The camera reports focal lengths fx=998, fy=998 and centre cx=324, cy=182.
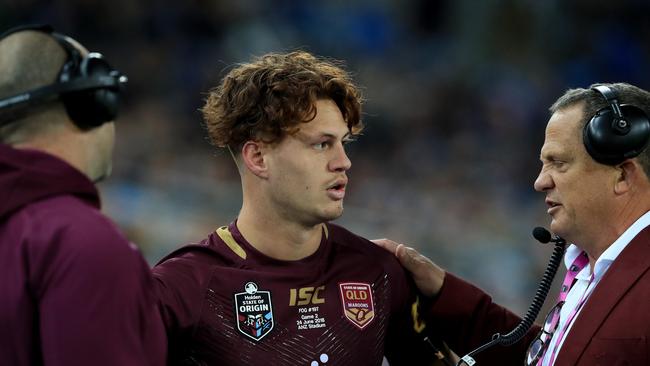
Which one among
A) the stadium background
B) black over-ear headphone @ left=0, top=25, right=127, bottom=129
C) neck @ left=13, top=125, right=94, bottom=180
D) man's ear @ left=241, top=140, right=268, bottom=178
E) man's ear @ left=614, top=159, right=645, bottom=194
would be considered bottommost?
the stadium background

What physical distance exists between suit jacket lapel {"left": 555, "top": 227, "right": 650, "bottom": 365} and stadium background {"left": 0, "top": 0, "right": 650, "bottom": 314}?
14.3 ft

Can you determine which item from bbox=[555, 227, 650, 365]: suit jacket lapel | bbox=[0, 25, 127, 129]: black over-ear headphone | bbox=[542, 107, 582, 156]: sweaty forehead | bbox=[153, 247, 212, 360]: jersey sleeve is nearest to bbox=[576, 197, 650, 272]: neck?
bbox=[555, 227, 650, 365]: suit jacket lapel

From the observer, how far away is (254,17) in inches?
356

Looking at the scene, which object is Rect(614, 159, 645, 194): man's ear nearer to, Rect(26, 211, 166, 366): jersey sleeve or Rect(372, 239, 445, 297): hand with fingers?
Rect(372, 239, 445, 297): hand with fingers

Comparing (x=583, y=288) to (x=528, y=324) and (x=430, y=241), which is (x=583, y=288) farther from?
(x=430, y=241)

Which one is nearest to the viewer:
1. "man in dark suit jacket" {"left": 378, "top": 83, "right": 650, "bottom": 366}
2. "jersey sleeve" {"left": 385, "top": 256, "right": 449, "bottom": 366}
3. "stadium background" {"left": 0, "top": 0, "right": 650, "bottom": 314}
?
"man in dark suit jacket" {"left": 378, "top": 83, "right": 650, "bottom": 366}

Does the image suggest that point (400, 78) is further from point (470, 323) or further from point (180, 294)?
point (180, 294)

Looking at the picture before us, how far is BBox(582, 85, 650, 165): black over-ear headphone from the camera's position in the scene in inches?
111

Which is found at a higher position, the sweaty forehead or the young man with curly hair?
the sweaty forehead

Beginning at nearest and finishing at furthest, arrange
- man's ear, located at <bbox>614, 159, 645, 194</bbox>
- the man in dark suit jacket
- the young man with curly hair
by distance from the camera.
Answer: the man in dark suit jacket → the young man with curly hair → man's ear, located at <bbox>614, 159, 645, 194</bbox>

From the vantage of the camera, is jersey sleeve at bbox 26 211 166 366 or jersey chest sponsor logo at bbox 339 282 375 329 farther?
jersey chest sponsor logo at bbox 339 282 375 329

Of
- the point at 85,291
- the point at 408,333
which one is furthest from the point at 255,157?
the point at 85,291

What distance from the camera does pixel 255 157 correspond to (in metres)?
3.03

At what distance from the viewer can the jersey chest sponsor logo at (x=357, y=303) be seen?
2.95m
